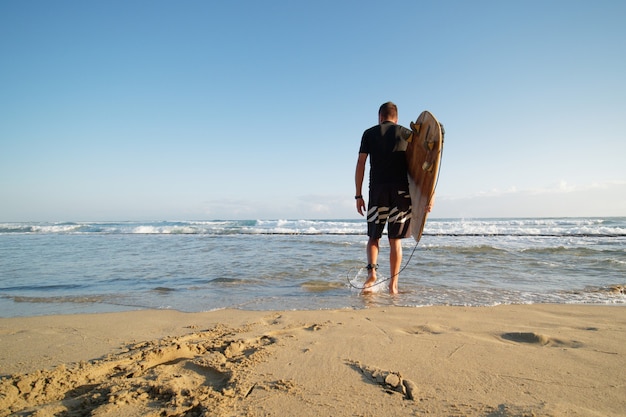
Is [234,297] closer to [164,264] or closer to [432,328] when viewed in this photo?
[432,328]

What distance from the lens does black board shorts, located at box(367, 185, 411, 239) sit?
3.67m

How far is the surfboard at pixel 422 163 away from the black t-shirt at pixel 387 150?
10 cm

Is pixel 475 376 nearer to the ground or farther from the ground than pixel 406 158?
nearer to the ground

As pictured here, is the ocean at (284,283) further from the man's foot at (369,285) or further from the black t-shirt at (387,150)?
the black t-shirt at (387,150)

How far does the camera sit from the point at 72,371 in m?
1.51

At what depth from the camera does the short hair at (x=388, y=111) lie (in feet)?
12.5

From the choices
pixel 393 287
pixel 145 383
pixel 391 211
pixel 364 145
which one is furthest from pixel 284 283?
pixel 145 383

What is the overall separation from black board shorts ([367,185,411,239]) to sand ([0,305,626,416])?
136cm

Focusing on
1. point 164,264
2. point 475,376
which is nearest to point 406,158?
point 475,376

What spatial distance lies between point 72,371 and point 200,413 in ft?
2.67

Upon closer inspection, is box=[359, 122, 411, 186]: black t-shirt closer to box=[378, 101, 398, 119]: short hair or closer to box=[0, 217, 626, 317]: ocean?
box=[378, 101, 398, 119]: short hair

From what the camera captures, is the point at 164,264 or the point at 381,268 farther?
the point at 164,264

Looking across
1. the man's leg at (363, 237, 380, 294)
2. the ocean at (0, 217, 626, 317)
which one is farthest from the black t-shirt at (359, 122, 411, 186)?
the ocean at (0, 217, 626, 317)

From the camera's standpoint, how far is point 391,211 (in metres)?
3.69
